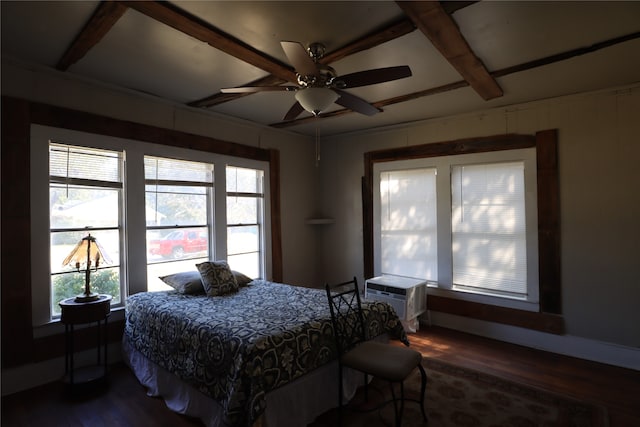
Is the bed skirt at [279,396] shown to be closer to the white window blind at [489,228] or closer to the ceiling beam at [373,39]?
the white window blind at [489,228]

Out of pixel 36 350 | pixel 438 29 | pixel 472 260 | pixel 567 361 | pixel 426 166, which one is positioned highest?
pixel 438 29

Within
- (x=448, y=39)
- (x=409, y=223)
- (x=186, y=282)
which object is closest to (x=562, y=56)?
(x=448, y=39)

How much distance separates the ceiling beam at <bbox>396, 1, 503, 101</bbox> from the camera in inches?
79.5

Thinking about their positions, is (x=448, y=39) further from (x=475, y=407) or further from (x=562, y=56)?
(x=475, y=407)

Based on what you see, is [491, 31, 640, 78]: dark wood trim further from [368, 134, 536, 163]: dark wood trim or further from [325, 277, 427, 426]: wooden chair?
[325, 277, 427, 426]: wooden chair

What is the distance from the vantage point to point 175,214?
3.96 metres

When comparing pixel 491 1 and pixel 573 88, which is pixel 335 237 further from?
pixel 491 1

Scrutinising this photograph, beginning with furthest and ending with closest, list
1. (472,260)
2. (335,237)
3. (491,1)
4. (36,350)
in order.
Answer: (335,237)
(472,260)
(36,350)
(491,1)

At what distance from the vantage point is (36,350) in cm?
295

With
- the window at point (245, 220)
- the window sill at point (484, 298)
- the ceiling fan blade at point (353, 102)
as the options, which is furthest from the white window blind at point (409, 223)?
the ceiling fan blade at point (353, 102)

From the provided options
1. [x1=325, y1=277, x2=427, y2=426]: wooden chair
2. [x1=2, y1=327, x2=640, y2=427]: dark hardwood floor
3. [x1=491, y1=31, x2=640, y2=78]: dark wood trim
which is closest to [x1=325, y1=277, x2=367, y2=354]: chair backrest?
[x1=325, y1=277, x2=427, y2=426]: wooden chair

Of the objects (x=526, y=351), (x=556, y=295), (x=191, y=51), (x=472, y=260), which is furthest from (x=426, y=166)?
(x=191, y=51)

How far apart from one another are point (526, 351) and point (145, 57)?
4670 millimetres

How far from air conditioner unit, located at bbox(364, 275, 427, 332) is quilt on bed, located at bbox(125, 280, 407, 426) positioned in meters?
1.06
